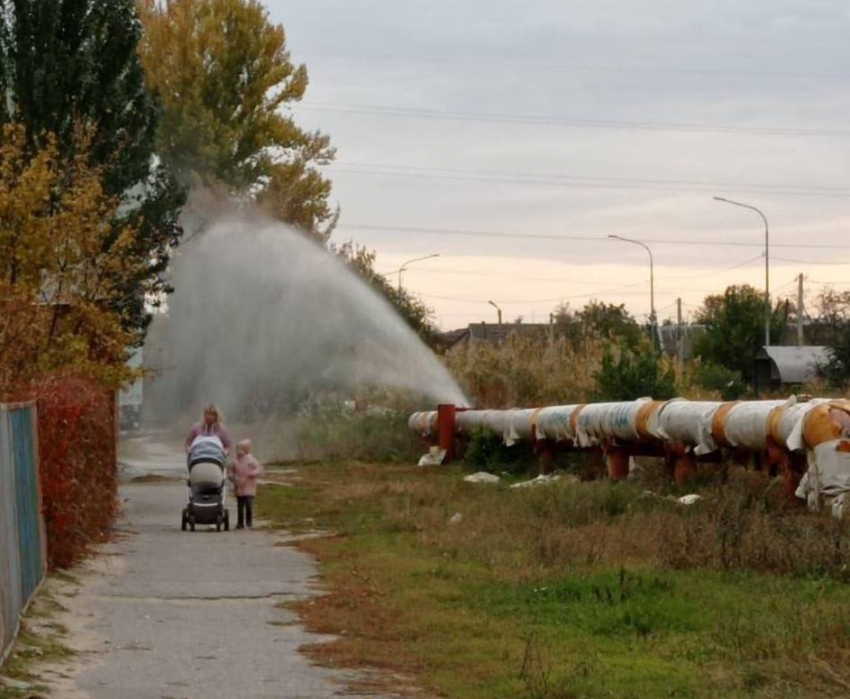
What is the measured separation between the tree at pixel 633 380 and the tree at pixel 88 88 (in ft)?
34.2

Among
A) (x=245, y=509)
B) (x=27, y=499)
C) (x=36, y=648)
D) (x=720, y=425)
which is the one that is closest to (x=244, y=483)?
(x=245, y=509)

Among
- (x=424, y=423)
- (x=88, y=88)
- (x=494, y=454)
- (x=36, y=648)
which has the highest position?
(x=88, y=88)

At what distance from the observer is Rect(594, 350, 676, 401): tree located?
36.8 m

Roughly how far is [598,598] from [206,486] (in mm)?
9969

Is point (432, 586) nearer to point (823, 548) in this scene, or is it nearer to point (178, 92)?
point (823, 548)

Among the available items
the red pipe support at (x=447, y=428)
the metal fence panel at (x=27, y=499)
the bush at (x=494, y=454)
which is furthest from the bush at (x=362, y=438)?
the metal fence panel at (x=27, y=499)

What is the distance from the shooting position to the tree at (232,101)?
2422 inches

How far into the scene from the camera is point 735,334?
8800 centimetres

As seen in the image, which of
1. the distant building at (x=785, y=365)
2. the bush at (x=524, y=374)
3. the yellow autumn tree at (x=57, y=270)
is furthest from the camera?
the distant building at (x=785, y=365)

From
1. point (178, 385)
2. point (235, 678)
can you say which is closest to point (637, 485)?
point (235, 678)

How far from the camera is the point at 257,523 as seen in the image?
25.9 metres

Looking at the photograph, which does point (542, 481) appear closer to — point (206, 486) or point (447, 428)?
point (206, 486)

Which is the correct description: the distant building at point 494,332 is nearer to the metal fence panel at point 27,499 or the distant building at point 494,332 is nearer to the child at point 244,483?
the child at point 244,483

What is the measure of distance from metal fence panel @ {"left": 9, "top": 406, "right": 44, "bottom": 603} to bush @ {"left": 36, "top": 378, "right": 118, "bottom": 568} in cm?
73
